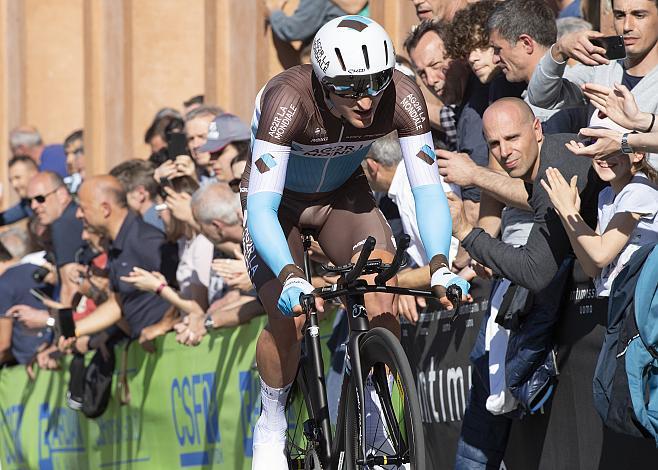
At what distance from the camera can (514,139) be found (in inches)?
303

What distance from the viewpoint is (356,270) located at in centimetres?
631

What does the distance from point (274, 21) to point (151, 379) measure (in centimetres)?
361

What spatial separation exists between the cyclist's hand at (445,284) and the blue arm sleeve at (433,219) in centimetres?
24

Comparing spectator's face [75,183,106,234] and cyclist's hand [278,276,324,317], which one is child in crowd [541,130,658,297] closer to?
cyclist's hand [278,276,324,317]

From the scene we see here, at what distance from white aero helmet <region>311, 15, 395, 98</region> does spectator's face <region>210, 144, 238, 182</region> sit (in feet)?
13.8

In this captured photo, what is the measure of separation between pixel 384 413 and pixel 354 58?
4.83 feet

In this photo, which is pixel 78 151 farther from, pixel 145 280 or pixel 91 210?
pixel 145 280

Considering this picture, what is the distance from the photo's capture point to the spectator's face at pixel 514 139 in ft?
25.2

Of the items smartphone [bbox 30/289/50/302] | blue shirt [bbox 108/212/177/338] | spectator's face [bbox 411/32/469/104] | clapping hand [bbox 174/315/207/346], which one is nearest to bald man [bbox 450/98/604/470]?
spectator's face [bbox 411/32/469/104]

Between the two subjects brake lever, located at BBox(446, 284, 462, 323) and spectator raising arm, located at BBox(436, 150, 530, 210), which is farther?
spectator raising arm, located at BBox(436, 150, 530, 210)

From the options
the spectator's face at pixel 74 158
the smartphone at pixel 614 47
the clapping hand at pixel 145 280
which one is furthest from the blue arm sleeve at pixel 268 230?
the spectator's face at pixel 74 158

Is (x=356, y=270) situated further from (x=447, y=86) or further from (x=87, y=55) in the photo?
(x=87, y=55)

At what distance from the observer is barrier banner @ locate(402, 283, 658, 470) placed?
7.34 metres

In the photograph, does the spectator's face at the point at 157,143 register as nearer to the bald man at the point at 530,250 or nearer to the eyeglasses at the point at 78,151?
the eyeglasses at the point at 78,151
